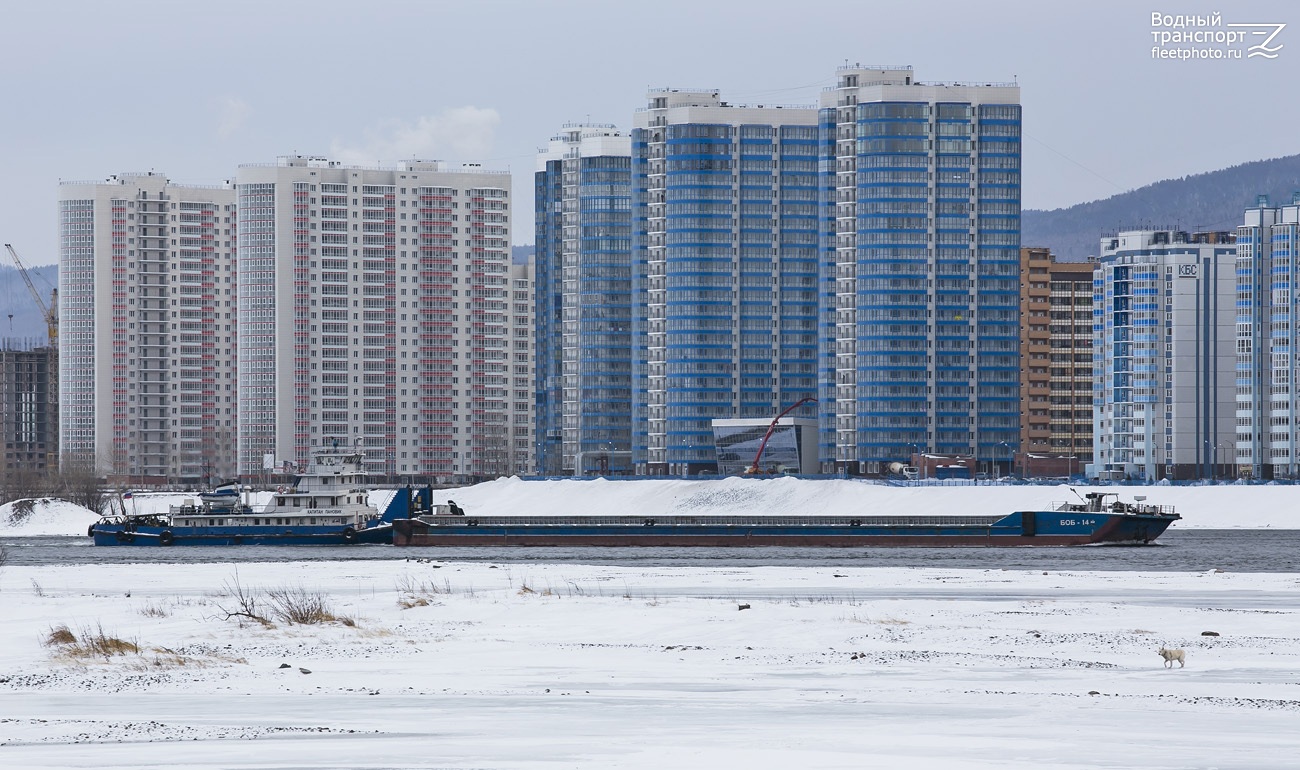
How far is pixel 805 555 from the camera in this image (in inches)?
4151

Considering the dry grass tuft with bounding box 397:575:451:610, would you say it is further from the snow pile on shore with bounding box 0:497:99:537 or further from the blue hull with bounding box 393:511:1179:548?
the snow pile on shore with bounding box 0:497:99:537

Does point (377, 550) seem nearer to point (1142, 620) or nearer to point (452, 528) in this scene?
point (452, 528)

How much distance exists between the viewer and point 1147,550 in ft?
360

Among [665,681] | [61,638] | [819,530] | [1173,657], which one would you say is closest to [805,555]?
[819,530]

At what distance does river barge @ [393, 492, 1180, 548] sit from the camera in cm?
12194

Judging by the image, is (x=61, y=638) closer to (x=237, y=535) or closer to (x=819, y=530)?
(x=819, y=530)

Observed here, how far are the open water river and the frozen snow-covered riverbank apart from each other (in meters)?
26.9

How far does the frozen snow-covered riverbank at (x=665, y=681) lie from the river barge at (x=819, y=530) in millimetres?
59067

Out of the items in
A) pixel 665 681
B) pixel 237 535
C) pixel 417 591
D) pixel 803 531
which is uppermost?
pixel 665 681

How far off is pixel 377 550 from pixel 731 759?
322 ft

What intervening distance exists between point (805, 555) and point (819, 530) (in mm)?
23509

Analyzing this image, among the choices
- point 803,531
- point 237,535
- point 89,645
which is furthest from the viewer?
point 237,535

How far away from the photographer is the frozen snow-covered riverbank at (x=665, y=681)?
94.0 ft

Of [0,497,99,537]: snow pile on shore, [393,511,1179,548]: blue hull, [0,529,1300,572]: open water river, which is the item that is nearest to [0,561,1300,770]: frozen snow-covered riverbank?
[0,529,1300,572]: open water river
